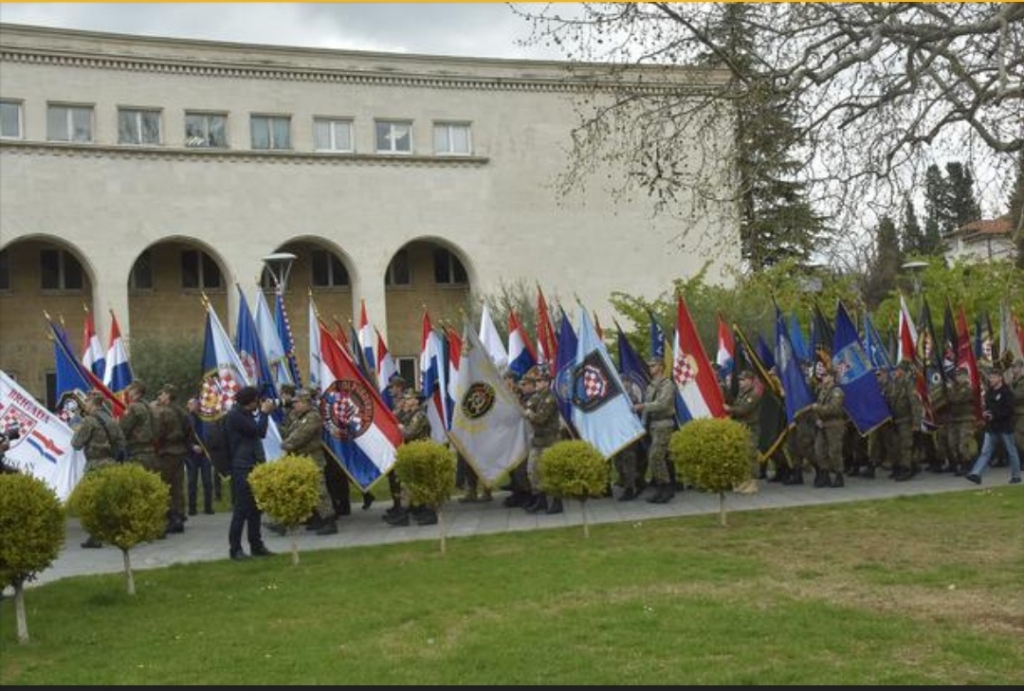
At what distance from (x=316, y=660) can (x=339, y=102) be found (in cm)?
3598

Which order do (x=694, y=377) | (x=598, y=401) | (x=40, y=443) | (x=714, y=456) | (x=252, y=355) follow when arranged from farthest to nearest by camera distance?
(x=252, y=355)
(x=694, y=377)
(x=598, y=401)
(x=40, y=443)
(x=714, y=456)

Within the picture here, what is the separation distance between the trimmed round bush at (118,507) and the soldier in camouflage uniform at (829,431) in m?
10.6

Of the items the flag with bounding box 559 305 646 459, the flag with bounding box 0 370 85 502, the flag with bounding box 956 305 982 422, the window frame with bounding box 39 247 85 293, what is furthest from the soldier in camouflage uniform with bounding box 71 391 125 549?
the window frame with bounding box 39 247 85 293

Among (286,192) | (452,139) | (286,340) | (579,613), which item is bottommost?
(579,613)

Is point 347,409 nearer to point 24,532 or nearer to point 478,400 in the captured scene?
point 478,400

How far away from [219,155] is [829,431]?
28037 mm

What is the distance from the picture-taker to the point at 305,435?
1518 cm

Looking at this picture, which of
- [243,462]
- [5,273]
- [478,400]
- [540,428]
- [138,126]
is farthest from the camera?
[5,273]

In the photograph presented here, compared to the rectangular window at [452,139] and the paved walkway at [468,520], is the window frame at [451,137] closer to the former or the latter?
the rectangular window at [452,139]

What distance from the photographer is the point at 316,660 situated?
8.38 m

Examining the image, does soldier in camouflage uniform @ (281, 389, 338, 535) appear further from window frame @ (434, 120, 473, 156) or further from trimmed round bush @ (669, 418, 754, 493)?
window frame @ (434, 120, 473, 156)

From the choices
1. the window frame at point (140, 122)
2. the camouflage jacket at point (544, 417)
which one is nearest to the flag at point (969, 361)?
the camouflage jacket at point (544, 417)

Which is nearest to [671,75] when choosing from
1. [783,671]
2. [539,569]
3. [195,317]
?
[539,569]

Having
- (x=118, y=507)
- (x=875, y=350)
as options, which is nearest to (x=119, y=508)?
(x=118, y=507)
